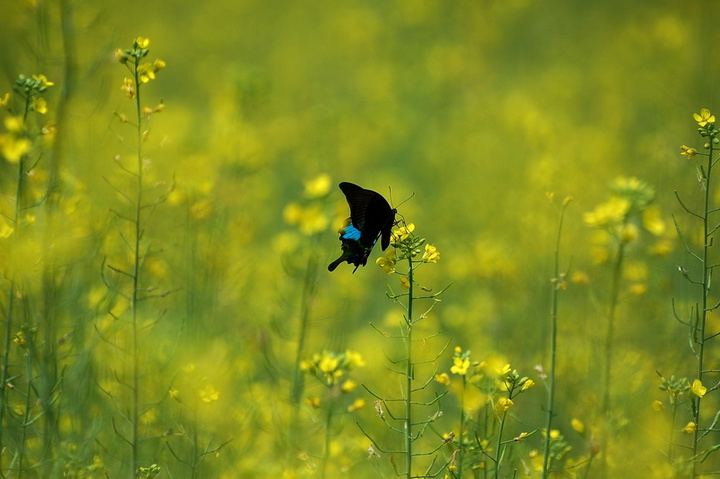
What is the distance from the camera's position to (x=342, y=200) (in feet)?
14.0

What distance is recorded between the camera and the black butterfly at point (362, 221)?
272cm

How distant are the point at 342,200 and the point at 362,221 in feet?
4.94

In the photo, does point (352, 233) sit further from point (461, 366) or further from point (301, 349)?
point (301, 349)

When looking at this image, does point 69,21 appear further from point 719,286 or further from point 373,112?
point 373,112

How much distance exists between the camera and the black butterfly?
272 cm

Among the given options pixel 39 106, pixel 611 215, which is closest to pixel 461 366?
pixel 611 215

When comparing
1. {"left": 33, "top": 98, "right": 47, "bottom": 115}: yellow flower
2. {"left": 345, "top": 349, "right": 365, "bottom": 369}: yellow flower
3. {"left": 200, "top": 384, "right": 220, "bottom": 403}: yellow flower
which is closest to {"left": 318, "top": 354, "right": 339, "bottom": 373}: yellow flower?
{"left": 345, "top": 349, "right": 365, "bottom": 369}: yellow flower

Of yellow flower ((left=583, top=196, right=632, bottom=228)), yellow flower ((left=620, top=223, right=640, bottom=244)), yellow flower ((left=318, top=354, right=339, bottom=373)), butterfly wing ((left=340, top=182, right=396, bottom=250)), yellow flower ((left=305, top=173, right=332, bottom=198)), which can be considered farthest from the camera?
yellow flower ((left=305, top=173, right=332, bottom=198))

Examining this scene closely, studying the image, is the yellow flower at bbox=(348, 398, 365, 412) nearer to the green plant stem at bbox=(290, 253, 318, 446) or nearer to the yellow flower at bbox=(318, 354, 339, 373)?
the yellow flower at bbox=(318, 354, 339, 373)

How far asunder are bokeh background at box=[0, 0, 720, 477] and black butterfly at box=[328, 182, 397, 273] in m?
0.59

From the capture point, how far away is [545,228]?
591cm

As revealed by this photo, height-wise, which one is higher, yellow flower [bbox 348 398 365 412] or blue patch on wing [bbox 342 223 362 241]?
blue patch on wing [bbox 342 223 362 241]

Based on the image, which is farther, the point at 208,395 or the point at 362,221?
the point at 208,395

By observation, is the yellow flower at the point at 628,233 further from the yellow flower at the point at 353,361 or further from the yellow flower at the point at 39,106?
the yellow flower at the point at 39,106
